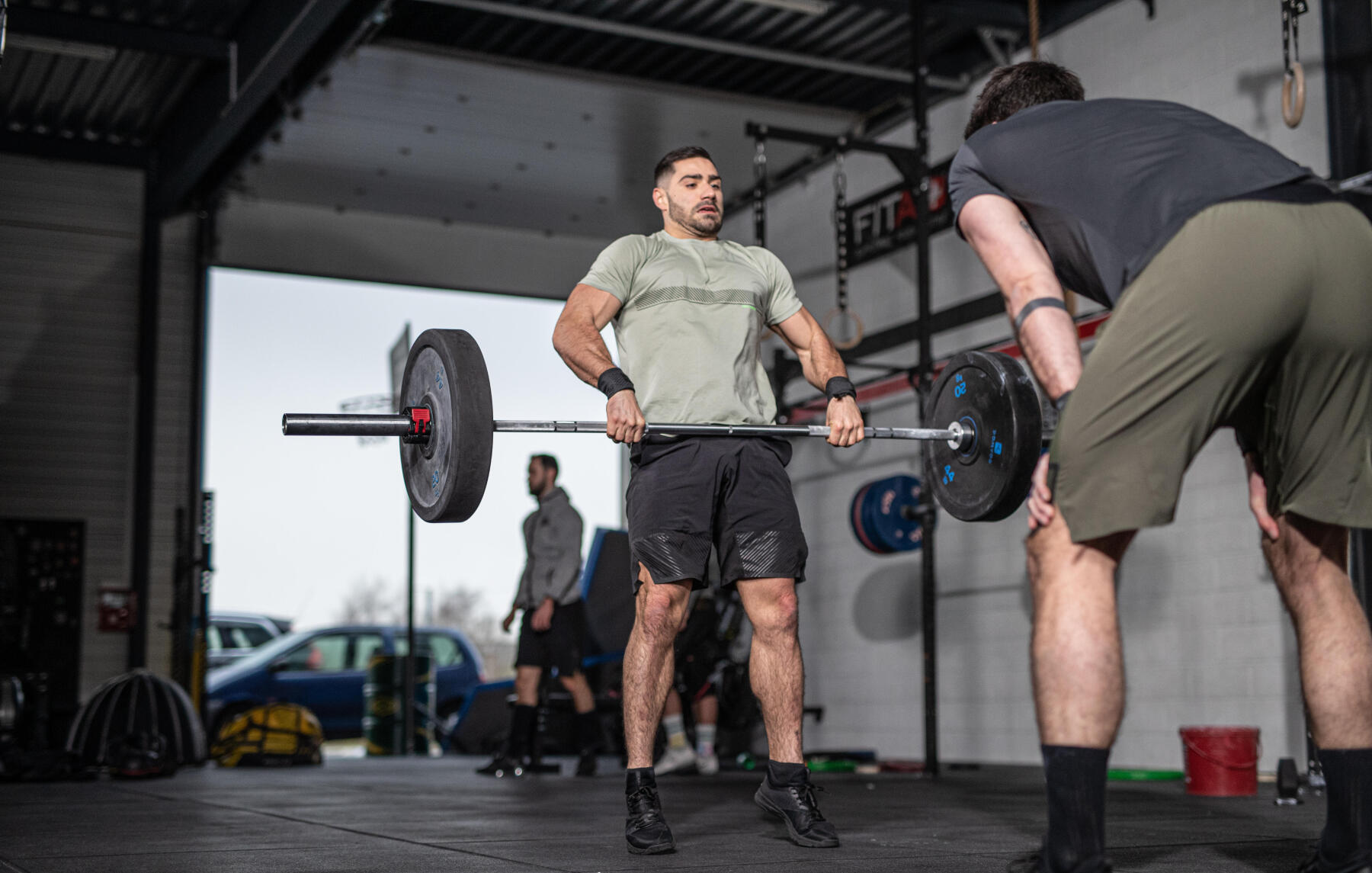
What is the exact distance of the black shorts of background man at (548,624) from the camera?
18.6 ft

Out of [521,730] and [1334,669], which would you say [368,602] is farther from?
[1334,669]

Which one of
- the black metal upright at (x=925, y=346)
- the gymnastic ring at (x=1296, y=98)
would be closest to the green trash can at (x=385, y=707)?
the black metal upright at (x=925, y=346)

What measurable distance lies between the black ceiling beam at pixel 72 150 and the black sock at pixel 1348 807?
880cm

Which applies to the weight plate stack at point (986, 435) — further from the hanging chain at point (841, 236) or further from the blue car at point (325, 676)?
the blue car at point (325, 676)

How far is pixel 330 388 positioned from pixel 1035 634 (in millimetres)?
8157

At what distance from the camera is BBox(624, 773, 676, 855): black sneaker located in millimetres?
2365

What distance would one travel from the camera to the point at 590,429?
8.21 feet

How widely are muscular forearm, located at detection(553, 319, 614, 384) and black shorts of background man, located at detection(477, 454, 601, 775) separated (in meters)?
3.12

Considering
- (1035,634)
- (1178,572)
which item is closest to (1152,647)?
(1178,572)

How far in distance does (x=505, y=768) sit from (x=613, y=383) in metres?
3.69

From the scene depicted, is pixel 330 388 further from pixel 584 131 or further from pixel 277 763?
pixel 277 763

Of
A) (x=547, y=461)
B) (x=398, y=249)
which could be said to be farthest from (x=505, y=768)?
(x=398, y=249)

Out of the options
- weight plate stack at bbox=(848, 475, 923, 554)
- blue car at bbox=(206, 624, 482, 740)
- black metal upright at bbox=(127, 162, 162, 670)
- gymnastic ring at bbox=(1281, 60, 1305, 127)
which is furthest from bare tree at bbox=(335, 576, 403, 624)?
gymnastic ring at bbox=(1281, 60, 1305, 127)

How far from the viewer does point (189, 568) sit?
8258 millimetres
